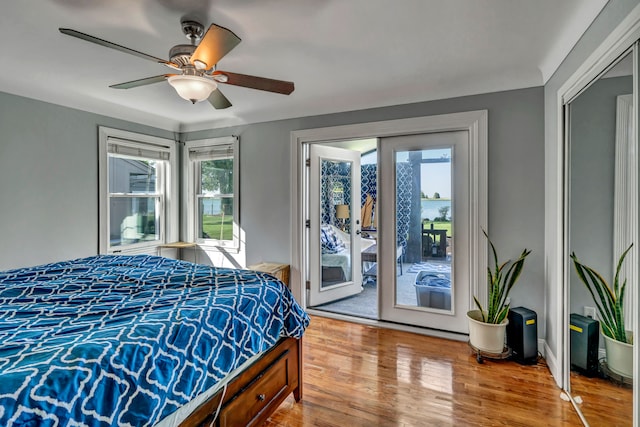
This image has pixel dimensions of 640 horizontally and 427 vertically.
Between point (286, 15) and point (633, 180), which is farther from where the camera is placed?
point (286, 15)

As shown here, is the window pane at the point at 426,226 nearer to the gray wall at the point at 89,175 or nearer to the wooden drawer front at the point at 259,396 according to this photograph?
the gray wall at the point at 89,175

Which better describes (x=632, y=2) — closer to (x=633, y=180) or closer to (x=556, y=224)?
(x=633, y=180)

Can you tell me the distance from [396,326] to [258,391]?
1.96m

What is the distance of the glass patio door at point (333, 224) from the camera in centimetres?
390

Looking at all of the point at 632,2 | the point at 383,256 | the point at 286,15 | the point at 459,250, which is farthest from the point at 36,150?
the point at 632,2

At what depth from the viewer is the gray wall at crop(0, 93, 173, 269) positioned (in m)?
2.87

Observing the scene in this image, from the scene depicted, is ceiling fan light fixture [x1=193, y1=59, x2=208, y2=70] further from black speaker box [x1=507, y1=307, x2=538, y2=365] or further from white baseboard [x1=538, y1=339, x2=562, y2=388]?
white baseboard [x1=538, y1=339, x2=562, y2=388]

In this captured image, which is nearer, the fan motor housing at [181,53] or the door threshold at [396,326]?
the fan motor housing at [181,53]

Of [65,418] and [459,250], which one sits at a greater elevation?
[459,250]

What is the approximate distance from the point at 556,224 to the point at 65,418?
2.80 meters

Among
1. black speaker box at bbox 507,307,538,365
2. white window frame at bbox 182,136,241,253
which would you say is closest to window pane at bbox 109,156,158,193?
white window frame at bbox 182,136,241,253

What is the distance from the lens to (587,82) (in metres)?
1.83

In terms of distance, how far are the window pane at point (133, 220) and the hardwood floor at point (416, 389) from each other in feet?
8.33

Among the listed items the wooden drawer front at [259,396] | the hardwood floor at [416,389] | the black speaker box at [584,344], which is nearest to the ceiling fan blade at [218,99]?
the wooden drawer front at [259,396]
